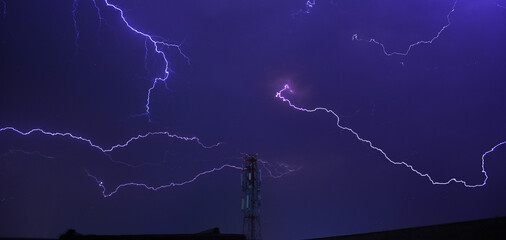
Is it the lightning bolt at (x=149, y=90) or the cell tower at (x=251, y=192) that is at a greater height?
the lightning bolt at (x=149, y=90)

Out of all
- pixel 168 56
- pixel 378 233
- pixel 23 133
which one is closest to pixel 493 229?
pixel 378 233

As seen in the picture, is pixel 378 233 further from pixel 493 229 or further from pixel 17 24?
pixel 17 24

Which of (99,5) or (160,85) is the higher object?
(99,5)

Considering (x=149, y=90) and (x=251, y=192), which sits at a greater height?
(x=149, y=90)

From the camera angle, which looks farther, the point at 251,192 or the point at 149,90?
the point at 149,90

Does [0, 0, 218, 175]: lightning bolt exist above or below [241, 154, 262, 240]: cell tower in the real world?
above

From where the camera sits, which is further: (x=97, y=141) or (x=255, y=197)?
(x=97, y=141)

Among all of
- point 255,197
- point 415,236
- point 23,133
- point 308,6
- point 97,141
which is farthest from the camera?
point 308,6

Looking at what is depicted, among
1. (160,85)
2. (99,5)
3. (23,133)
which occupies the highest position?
(99,5)
